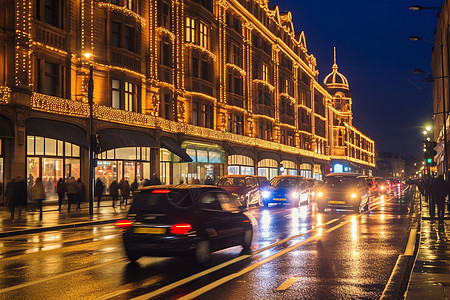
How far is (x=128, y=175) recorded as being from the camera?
35500mm

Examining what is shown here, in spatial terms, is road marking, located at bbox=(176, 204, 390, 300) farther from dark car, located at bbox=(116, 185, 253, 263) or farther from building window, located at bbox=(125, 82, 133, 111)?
building window, located at bbox=(125, 82, 133, 111)

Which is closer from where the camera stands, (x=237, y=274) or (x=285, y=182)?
(x=237, y=274)

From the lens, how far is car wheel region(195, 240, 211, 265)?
33.3 feet

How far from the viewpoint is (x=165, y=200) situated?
34.6ft

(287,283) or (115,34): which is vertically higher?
(115,34)

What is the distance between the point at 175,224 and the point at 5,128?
17857 mm

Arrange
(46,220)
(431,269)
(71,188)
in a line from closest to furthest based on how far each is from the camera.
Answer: (431,269)
(46,220)
(71,188)

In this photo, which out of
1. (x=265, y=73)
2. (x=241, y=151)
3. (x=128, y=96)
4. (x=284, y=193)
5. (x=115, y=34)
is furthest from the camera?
(x=265, y=73)

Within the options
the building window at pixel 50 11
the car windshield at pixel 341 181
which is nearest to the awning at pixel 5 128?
the building window at pixel 50 11

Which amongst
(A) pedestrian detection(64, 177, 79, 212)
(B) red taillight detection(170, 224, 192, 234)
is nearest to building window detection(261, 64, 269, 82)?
(A) pedestrian detection(64, 177, 79, 212)

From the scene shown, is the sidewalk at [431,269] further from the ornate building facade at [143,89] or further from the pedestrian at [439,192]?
the ornate building facade at [143,89]

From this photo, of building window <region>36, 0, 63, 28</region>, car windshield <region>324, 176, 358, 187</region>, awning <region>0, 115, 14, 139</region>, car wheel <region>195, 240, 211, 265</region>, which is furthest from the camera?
building window <region>36, 0, 63, 28</region>

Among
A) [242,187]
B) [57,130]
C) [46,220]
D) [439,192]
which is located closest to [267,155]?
[242,187]

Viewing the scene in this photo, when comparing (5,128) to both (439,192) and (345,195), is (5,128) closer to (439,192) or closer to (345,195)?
(345,195)
